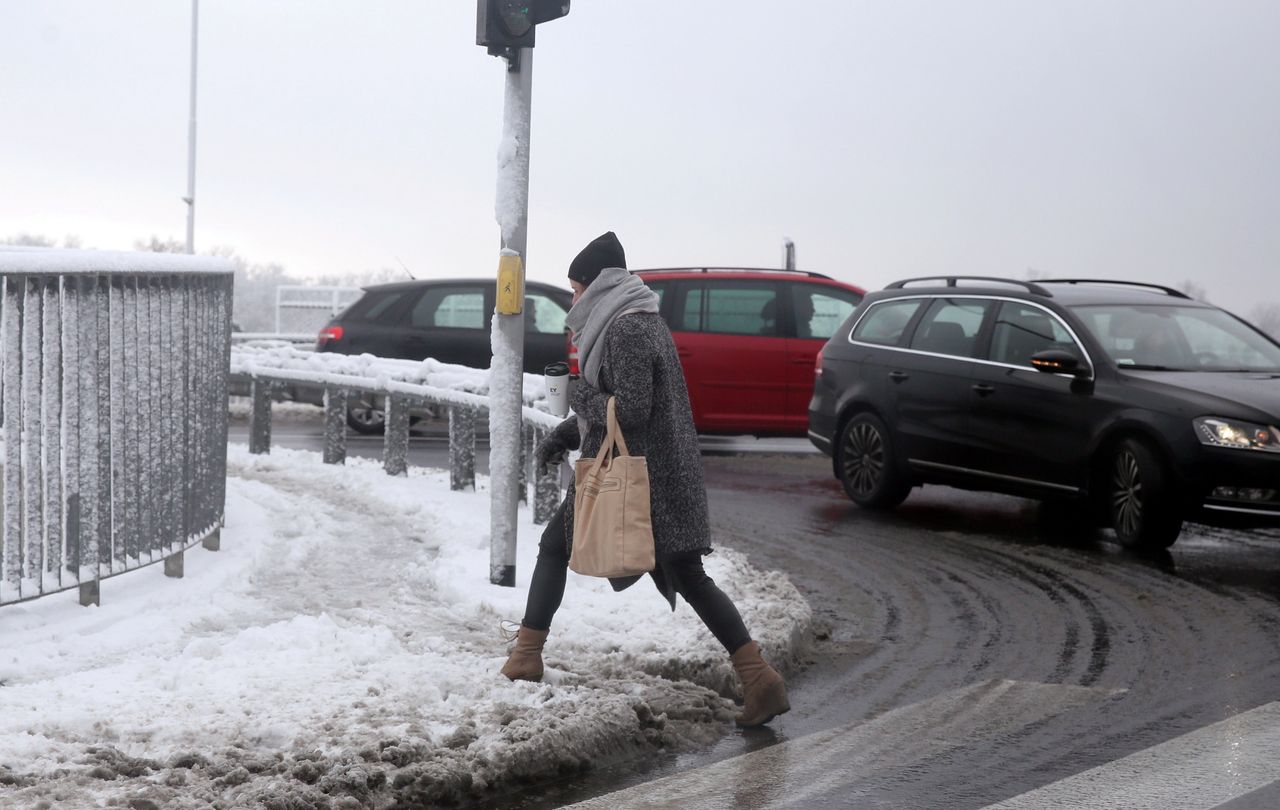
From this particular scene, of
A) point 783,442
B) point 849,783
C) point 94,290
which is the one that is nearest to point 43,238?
point 783,442

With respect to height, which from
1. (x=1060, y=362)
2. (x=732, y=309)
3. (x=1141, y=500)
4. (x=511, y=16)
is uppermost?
(x=511, y=16)

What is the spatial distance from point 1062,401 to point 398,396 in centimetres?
442

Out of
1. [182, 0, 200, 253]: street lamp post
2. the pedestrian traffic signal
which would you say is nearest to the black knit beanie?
the pedestrian traffic signal

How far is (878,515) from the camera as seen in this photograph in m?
11.5

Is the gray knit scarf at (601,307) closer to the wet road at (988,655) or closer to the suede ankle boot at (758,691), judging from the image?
the suede ankle boot at (758,691)

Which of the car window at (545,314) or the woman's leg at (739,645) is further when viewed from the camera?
the car window at (545,314)

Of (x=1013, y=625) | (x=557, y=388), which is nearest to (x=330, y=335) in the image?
(x=1013, y=625)

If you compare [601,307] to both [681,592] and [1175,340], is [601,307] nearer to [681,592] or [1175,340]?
[681,592]

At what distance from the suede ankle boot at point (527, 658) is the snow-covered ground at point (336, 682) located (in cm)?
8

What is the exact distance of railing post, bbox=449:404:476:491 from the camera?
10828 mm

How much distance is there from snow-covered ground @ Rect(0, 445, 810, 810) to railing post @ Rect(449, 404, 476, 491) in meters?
2.33

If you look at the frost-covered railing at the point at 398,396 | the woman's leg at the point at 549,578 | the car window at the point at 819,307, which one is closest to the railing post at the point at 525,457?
the frost-covered railing at the point at 398,396

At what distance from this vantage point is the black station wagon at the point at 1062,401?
9453 mm

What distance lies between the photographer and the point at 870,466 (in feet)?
39.1
